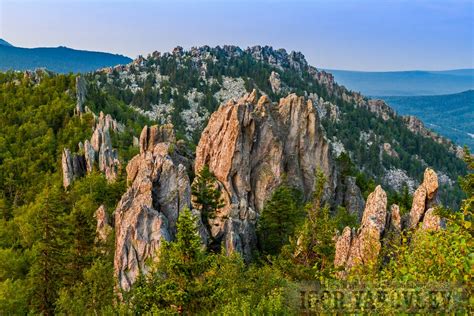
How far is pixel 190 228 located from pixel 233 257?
10.1m

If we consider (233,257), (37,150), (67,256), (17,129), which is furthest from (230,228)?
(17,129)

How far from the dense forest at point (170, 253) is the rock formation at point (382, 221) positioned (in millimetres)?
1791

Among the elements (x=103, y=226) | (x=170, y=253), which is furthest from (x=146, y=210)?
(x=170, y=253)

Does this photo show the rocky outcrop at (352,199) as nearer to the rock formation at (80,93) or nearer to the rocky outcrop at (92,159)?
the rocky outcrop at (92,159)

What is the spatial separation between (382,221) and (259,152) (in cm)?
3408

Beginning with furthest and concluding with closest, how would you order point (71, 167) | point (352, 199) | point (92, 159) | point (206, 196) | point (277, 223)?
point (92, 159) < point (71, 167) < point (352, 199) < point (206, 196) < point (277, 223)

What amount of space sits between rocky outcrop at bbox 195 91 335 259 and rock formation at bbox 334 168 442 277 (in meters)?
19.4

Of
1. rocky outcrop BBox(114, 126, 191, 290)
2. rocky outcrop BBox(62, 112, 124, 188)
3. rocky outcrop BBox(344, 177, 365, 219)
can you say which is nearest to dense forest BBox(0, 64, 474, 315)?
rocky outcrop BBox(62, 112, 124, 188)

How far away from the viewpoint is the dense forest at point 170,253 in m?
15.4

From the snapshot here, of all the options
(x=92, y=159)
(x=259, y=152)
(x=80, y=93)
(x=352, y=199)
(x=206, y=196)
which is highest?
(x=80, y=93)

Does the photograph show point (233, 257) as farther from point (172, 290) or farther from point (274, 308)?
point (274, 308)

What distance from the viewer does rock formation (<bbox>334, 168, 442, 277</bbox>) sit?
40219 mm

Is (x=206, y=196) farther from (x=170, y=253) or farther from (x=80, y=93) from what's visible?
(x=80, y=93)

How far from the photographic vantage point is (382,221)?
148ft
